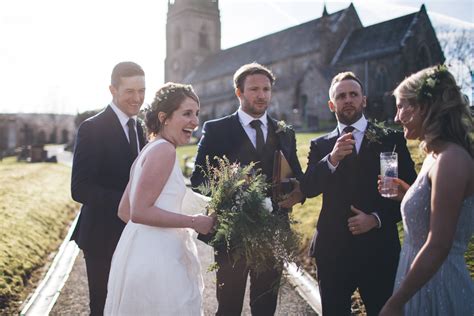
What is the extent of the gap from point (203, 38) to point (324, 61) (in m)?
28.4

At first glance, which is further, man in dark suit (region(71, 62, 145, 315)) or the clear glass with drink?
man in dark suit (region(71, 62, 145, 315))

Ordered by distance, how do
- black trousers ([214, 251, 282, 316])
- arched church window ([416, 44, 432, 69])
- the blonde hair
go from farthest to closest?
arched church window ([416, 44, 432, 69])
black trousers ([214, 251, 282, 316])
the blonde hair

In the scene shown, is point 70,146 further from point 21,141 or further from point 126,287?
point 126,287

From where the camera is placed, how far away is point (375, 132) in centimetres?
374

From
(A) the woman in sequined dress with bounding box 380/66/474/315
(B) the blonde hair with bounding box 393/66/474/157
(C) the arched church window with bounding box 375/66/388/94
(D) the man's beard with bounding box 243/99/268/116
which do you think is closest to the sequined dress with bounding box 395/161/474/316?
(A) the woman in sequined dress with bounding box 380/66/474/315

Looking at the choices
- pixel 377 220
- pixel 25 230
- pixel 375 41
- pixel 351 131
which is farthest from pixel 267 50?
pixel 377 220

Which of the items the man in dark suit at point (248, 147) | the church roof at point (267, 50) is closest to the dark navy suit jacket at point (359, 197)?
the man in dark suit at point (248, 147)

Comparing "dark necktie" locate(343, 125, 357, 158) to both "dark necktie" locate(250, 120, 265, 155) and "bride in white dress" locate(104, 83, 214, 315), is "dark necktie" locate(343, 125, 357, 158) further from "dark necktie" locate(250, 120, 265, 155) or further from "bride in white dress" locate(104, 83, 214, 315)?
"bride in white dress" locate(104, 83, 214, 315)

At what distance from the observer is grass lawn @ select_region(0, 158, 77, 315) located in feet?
20.2

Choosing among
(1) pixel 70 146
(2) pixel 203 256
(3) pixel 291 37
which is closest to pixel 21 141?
(1) pixel 70 146

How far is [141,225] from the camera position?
3080 millimetres

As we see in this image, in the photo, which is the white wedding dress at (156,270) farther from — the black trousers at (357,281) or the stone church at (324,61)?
the stone church at (324,61)

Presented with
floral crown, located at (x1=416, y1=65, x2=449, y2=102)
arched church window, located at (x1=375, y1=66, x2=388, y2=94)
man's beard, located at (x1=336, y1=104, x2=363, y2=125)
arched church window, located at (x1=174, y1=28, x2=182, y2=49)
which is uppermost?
arched church window, located at (x1=174, y1=28, x2=182, y2=49)

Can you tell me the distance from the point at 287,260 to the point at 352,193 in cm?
100
